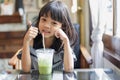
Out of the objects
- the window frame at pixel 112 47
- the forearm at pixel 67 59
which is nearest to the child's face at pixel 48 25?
the forearm at pixel 67 59

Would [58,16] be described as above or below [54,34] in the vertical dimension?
above

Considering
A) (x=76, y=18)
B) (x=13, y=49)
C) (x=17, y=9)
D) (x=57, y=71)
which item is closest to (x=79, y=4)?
(x=76, y=18)

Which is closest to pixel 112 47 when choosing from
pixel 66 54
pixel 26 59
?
pixel 66 54

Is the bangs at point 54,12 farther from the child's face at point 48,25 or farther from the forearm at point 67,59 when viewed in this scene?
the forearm at point 67,59

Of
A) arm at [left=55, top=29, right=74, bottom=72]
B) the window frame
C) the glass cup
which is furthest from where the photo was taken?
the window frame

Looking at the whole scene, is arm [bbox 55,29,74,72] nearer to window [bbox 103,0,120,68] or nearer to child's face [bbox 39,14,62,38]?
child's face [bbox 39,14,62,38]

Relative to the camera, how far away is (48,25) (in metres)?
1.34

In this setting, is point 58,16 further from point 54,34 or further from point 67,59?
point 67,59

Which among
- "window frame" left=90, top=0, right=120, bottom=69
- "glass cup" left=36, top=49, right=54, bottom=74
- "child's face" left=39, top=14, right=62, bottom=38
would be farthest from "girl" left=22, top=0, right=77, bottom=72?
"window frame" left=90, top=0, right=120, bottom=69

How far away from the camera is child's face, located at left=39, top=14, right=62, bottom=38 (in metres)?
1.34

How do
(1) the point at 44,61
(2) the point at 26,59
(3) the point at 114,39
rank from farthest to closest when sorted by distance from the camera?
(3) the point at 114,39 → (2) the point at 26,59 → (1) the point at 44,61

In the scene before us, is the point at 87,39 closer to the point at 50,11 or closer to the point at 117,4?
the point at 117,4

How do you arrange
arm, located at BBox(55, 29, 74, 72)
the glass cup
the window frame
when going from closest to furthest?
the glass cup < arm, located at BBox(55, 29, 74, 72) < the window frame

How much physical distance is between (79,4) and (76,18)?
197mm
